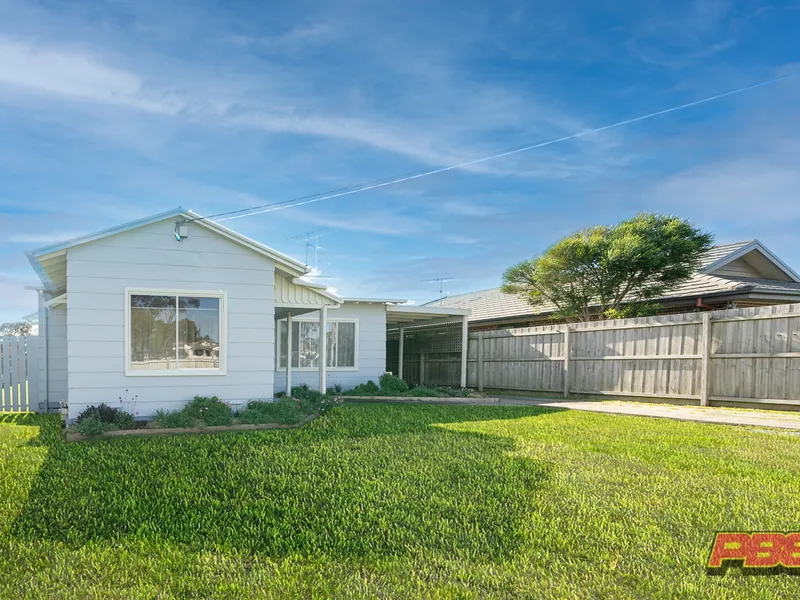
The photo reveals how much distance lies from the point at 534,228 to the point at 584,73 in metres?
8.54

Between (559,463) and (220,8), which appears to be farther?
(220,8)

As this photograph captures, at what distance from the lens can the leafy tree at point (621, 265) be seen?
15070 mm

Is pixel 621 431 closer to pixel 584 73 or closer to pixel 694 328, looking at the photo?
pixel 694 328

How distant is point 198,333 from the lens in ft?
30.8

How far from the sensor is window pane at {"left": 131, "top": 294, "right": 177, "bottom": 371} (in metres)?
8.95

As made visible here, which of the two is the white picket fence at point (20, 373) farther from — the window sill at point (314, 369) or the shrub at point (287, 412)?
the shrub at point (287, 412)

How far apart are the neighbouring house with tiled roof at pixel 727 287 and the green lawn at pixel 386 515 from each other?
8.36 meters

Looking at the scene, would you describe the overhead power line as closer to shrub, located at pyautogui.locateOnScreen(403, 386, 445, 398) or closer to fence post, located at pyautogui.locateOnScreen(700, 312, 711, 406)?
fence post, located at pyautogui.locateOnScreen(700, 312, 711, 406)

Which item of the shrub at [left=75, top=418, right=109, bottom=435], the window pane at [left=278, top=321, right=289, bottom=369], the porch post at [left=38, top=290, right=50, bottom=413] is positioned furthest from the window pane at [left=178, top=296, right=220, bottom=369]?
the window pane at [left=278, top=321, right=289, bottom=369]

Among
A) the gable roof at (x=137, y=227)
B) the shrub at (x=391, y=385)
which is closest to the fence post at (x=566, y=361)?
the shrub at (x=391, y=385)

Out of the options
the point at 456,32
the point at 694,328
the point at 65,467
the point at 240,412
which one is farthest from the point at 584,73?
the point at 65,467

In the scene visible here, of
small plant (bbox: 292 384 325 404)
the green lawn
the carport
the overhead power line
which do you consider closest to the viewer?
the green lawn

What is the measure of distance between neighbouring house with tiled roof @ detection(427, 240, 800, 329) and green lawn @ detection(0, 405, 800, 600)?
8.36 metres

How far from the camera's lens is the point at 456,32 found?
34.4 feet
